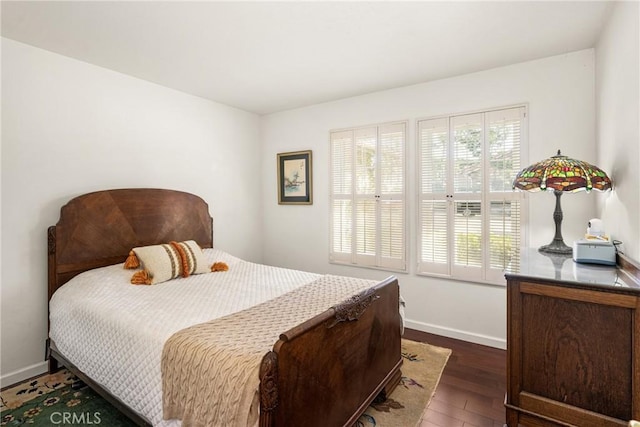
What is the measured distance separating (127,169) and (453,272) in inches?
127

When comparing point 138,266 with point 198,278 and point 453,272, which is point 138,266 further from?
point 453,272

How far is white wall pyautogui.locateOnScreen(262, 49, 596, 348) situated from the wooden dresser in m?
1.30

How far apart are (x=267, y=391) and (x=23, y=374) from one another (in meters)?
2.42

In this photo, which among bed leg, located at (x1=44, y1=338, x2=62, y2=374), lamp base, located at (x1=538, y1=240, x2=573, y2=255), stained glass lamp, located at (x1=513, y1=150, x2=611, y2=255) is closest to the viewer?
stained glass lamp, located at (x1=513, y1=150, x2=611, y2=255)

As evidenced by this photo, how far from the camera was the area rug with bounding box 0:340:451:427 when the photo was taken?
195 centimetres

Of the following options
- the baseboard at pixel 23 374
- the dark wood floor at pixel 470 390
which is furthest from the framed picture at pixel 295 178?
the baseboard at pixel 23 374

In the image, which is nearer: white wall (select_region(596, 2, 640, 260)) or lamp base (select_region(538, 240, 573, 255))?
white wall (select_region(596, 2, 640, 260))

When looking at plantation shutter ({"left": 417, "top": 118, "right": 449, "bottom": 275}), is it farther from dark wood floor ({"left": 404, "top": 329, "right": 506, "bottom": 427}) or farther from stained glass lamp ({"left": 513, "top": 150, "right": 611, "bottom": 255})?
stained glass lamp ({"left": 513, "top": 150, "right": 611, "bottom": 255})

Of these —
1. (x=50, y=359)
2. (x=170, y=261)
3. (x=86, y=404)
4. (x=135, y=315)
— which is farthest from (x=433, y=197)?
(x=50, y=359)

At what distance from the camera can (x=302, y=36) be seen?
2.29 m

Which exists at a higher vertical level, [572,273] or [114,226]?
[114,226]

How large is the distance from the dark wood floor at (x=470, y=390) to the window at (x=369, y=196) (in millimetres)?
981
